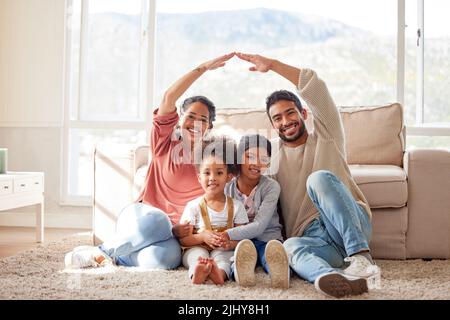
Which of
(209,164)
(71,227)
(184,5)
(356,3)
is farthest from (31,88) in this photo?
(356,3)

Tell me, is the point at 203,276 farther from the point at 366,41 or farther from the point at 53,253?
the point at 366,41

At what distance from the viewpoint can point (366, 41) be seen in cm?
413

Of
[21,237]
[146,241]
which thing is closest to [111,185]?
[146,241]

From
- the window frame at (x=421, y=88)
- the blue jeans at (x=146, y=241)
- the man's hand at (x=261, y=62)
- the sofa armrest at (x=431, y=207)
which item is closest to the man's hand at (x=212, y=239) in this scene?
the blue jeans at (x=146, y=241)

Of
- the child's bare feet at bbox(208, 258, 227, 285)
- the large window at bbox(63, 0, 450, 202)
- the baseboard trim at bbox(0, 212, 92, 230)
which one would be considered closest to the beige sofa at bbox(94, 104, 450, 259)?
the child's bare feet at bbox(208, 258, 227, 285)

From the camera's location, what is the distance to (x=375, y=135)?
120 inches

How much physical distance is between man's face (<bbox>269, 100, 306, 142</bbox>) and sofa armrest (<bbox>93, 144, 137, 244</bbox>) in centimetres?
84

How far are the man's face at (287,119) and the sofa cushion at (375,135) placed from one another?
812 mm

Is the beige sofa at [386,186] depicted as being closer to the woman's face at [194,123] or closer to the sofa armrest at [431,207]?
the sofa armrest at [431,207]

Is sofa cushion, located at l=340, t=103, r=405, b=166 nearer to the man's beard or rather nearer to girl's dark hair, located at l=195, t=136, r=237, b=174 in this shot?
the man's beard

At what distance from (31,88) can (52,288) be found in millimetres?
2315

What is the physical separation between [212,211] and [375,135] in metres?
1.25

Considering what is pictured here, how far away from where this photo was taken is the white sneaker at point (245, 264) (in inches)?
75.6

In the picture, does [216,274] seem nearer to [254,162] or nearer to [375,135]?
[254,162]
